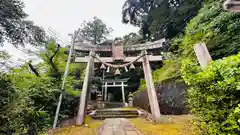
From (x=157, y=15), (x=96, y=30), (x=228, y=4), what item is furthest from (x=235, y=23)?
(x=96, y=30)

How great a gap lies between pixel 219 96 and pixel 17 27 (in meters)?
8.56

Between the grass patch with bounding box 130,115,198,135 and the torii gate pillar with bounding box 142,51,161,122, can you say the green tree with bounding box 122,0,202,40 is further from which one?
the grass patch with bounding box 130,115,198,135

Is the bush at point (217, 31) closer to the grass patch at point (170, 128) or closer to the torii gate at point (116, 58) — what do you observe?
the torii gate at point (116, 58)

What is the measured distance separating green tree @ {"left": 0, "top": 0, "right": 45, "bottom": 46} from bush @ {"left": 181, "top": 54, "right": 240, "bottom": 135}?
790 cm

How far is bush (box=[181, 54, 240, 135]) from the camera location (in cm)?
120

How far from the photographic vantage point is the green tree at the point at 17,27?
5.92 metres

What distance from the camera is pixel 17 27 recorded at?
6.59 m

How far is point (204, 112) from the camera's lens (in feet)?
5.13

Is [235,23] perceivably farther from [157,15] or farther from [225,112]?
[157,15]

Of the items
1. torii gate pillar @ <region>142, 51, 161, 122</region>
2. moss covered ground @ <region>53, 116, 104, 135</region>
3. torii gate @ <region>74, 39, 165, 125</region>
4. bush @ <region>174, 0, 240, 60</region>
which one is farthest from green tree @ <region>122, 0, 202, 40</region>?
moss covered ground @ <region>53, 116, 104, 135</region>

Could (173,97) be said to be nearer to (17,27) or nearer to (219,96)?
(219,96)

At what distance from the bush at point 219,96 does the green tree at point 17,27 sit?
7.90 metres

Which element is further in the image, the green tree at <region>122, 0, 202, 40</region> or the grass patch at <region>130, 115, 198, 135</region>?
the green tree at <region>122, 0, 202, 40</region>

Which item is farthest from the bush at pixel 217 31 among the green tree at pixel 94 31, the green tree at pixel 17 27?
the green tree at pixel 94 31
